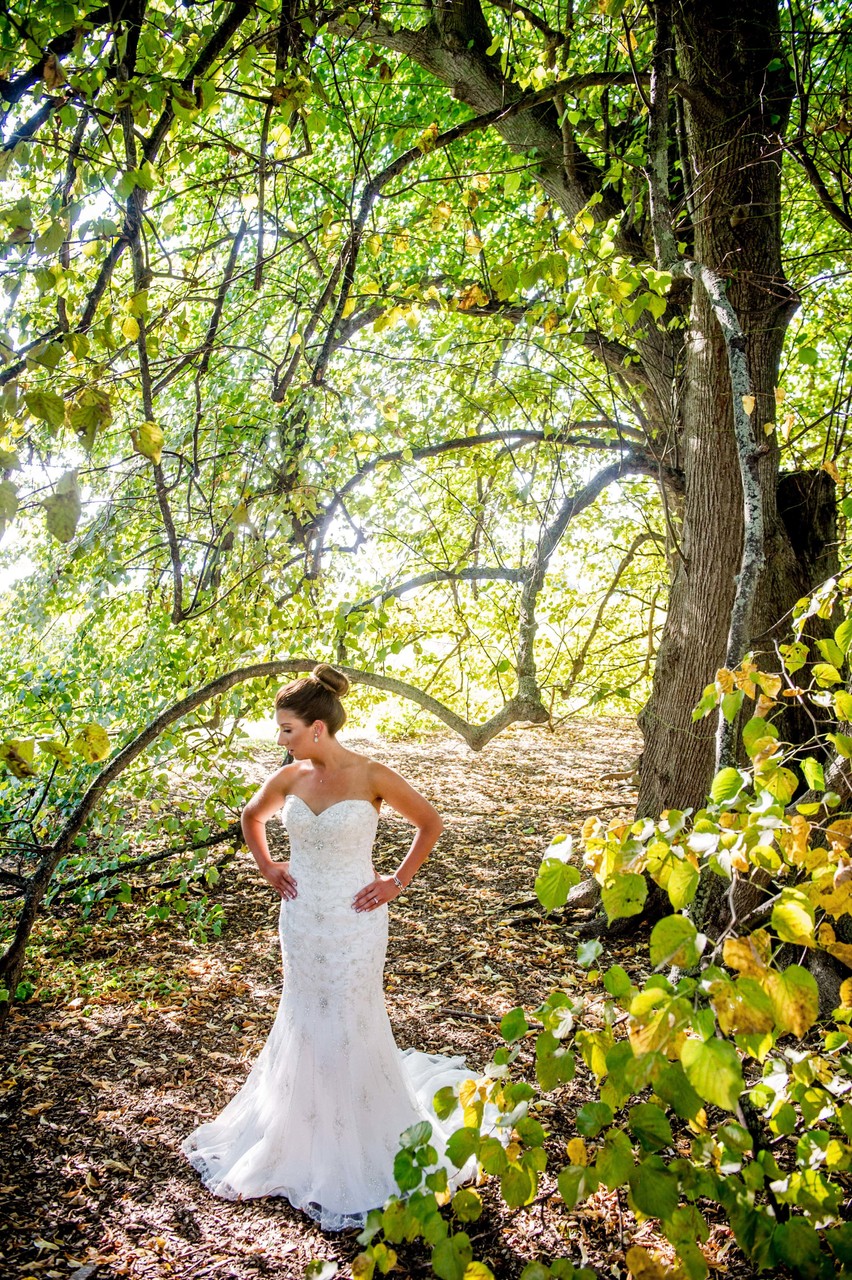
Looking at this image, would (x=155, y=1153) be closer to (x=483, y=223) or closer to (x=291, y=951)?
(x=291, y=951)

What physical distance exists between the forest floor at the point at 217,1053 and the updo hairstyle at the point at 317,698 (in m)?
1.84

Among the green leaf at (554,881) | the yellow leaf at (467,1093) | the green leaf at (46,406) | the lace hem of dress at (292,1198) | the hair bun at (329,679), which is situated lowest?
the lace hem of dress at (292,1198)

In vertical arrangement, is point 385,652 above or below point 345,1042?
above

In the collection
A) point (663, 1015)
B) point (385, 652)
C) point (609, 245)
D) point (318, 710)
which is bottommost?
point (663, 1015)

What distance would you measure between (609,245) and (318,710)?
206 cm

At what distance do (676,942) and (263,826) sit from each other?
2583mm

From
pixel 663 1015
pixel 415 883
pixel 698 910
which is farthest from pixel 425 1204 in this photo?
Answer: pixel 415 883

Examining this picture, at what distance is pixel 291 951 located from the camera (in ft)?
11.5

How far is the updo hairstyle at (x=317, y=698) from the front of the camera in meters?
3.47

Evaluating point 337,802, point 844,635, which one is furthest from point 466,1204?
point 337,802

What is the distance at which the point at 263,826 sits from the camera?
3.75 meters

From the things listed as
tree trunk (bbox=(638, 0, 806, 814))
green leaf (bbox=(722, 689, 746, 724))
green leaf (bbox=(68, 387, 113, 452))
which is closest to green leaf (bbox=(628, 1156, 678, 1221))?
green leaf (bbox=(722, 689, 746, 724))

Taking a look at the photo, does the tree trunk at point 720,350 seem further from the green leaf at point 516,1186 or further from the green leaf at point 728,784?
the green leaf at point 516,1186

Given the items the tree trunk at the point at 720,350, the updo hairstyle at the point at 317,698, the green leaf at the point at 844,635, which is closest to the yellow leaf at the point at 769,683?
the green leaf at the point at 844,635
